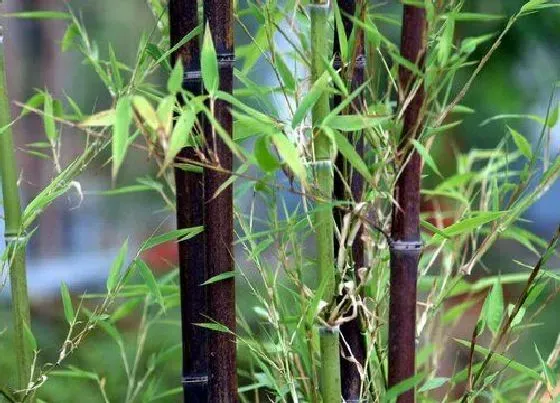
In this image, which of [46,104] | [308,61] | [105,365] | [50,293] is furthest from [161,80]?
[308,61]

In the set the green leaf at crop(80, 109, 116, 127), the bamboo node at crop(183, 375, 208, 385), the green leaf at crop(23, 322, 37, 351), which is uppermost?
the green leaf at crop(80, 109, 116, 127)

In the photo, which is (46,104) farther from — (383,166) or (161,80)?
(161,80)

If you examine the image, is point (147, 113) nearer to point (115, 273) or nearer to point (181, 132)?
point (181, 132)

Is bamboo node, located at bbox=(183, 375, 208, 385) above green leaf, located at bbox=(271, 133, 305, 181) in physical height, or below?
below

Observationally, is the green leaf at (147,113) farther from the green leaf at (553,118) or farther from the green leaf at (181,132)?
the green leaf at (553,118)

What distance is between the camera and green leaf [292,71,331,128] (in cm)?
60

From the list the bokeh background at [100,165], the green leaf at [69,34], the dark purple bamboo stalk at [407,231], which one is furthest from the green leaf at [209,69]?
the bokeh background at [100,165]

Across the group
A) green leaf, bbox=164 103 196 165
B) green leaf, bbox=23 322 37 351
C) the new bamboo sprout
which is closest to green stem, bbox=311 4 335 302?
the new bamboo sprout

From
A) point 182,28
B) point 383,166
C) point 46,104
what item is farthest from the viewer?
point 46,104

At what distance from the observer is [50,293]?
2521 mm

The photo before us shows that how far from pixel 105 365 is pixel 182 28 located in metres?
1.08

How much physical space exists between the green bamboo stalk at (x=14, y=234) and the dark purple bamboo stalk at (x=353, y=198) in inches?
11.0

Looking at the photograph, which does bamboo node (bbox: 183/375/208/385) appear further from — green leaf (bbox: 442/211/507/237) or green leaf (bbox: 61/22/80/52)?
green leaf (bbox: 61/22/80/52)

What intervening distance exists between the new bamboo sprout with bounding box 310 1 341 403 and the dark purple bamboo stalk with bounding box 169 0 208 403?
0.13m
